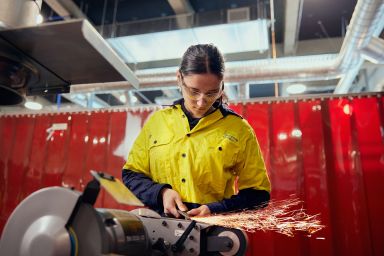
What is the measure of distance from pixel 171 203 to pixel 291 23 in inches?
164

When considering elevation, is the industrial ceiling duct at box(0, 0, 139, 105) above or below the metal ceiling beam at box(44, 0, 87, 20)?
below

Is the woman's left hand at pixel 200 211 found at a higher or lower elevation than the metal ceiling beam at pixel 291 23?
lower

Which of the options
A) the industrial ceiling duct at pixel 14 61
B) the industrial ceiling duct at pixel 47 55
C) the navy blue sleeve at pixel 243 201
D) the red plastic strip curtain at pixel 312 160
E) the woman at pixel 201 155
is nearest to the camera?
the industrial ceiling duct at pixel 47 55

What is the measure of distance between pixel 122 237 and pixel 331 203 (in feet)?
9.94

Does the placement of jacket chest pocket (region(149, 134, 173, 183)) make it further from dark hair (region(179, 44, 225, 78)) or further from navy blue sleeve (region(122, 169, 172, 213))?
dark hair (region(179, 44, 225, 78))

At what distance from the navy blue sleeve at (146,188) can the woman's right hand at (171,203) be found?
32 mm

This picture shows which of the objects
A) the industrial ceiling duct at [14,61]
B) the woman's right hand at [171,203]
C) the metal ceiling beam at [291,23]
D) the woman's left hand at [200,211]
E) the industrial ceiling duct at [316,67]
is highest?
the metal ceiling beam at [291,23]

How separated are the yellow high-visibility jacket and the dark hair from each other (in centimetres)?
24

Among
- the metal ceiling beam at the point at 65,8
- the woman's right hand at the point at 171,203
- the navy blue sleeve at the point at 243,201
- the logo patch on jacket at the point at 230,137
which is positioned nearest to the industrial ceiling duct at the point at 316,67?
the metal ceiling beam at the point at 65,8

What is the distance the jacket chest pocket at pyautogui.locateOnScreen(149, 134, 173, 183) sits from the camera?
5.47 ft

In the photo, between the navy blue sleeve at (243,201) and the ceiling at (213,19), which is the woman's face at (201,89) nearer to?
the navy blue sleeve at (243,201)

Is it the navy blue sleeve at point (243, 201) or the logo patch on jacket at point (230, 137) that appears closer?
the navy blue sleeve at point (243, 201)

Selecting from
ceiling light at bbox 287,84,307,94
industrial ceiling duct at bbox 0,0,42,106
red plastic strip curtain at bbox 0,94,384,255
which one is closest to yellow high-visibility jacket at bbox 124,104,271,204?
industrial ceiling duct at bbox 0,0,42,106

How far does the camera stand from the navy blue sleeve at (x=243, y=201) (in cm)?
148
